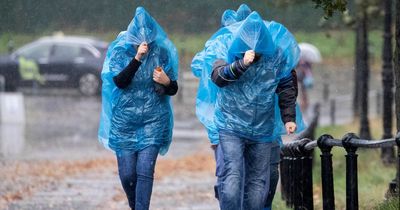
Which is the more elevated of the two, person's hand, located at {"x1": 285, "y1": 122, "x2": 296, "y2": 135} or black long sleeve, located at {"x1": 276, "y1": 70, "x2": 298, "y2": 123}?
black long sleeve, located at {"x1": 276, "y1": 70, "x2": 298, "y2": 123}

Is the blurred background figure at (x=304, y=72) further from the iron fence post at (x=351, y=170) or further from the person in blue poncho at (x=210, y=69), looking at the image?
the iron fence post at (x=351, y=170)

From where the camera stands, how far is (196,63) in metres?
8.33

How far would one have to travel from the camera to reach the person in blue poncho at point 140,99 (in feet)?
27.1

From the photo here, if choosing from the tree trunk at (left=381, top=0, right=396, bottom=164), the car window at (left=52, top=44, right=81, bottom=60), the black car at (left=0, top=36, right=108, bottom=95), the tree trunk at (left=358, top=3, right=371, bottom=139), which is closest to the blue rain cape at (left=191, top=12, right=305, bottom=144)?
the tree trunk at (left=381, top=0, right=396, bottom=164)

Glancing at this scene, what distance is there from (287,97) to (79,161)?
931 cm

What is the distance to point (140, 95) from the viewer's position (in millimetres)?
8391

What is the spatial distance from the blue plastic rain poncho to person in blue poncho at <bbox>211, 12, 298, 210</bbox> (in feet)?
2.43

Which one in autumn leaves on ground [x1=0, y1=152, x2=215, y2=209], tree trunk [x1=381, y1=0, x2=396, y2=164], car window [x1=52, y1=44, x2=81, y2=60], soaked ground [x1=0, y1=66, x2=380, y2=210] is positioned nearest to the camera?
soaked ground [x1=0, y1=66, x2=380, y2=210]

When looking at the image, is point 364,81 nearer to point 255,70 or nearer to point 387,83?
point 387,83

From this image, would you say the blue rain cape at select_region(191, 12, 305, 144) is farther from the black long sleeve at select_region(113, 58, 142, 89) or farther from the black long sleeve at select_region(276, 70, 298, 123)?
the black long sleeve at select_region(113, 58, 142, 89)

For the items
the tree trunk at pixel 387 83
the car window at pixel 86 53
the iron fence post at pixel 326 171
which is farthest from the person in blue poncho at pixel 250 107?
the car window at pixel 86 53

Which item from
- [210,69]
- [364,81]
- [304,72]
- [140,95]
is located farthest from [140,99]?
[304,72]

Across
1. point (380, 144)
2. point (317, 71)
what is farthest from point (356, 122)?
point (317, 71)

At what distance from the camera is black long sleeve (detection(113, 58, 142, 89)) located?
8.21 metres
